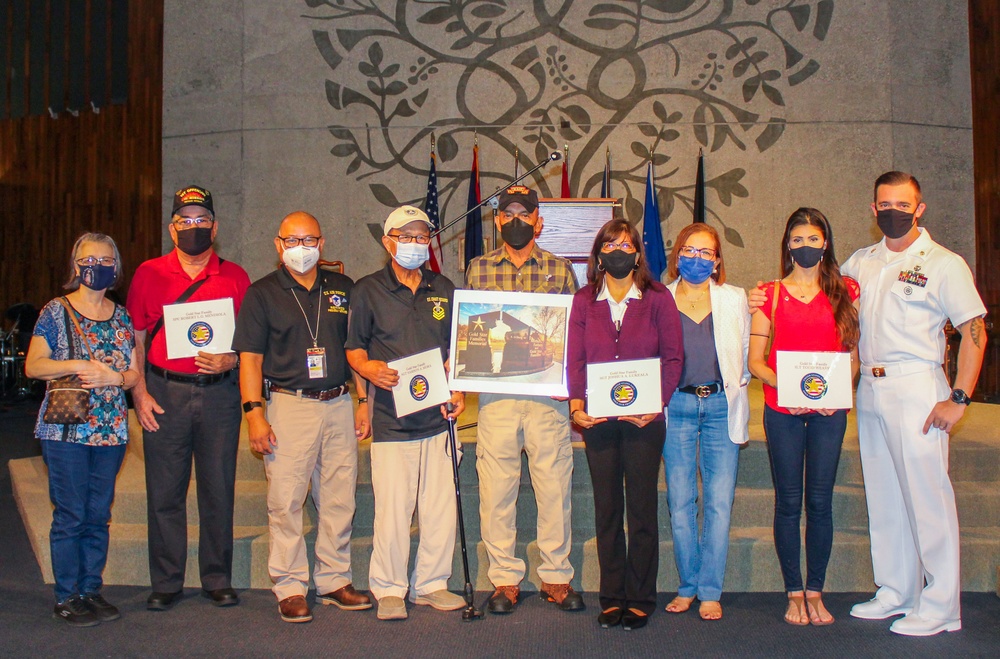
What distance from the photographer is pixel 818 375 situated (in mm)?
3338

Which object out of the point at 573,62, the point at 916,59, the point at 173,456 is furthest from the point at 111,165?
the point at 916,59

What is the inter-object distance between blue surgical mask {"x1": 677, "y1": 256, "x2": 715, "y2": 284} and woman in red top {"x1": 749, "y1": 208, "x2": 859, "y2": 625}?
28 cm

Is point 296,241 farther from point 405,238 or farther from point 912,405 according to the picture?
point 912,405

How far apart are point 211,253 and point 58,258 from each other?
927 centimetres

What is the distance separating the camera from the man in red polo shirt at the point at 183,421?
3.68m

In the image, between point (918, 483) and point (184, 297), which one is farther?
point (184, 297)

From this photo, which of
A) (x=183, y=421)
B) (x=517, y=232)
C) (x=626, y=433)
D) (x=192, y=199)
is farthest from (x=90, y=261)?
(x=626, y=433)

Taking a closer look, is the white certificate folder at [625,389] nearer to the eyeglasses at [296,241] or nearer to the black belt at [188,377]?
the eyeglasses at [296,241]

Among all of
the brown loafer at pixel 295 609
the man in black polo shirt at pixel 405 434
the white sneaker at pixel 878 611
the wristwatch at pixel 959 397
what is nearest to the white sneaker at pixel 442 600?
the man in black polo shirt at pixel 405 434

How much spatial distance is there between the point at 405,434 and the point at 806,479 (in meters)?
1.73

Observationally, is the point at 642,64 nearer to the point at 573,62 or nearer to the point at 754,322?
the point at 573,62

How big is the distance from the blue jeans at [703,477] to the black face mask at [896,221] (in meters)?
0.99

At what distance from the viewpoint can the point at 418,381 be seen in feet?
11.6

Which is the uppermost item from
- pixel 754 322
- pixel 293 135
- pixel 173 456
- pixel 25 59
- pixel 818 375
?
pixel 25 59
